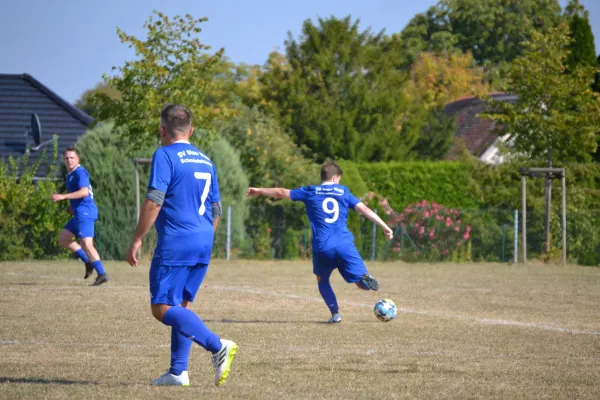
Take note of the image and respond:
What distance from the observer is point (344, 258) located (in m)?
11.6

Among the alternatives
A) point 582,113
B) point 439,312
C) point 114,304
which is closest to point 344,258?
point 439,312

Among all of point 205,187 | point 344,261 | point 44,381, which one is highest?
point 205,187

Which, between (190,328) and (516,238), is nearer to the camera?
(190,328)

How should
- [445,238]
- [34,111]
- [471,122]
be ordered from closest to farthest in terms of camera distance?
[445,238] → [34,111] → [471,122]

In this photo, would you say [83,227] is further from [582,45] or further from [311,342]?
[582,45]

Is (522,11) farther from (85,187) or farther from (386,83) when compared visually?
(85,187)

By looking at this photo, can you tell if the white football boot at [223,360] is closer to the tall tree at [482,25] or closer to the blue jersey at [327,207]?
the blue jersey at [327,207]

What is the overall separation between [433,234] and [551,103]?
4.93 metres

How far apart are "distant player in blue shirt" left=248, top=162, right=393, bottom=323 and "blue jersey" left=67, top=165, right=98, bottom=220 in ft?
17.0

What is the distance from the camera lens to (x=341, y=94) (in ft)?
152

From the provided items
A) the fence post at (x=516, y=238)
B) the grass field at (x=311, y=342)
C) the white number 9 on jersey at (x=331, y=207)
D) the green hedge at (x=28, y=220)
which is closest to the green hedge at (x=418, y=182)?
the fence post at (x=516, y=238)

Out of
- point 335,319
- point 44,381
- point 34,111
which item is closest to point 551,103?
point 335,319

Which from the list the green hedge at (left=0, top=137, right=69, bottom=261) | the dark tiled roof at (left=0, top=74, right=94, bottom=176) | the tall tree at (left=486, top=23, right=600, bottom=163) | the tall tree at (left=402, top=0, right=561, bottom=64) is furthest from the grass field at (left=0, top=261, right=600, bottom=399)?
the tall tree at (left=402, top=0, right=561, bottom=64)

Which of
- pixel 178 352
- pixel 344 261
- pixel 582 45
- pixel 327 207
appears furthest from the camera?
pixel 582 45
